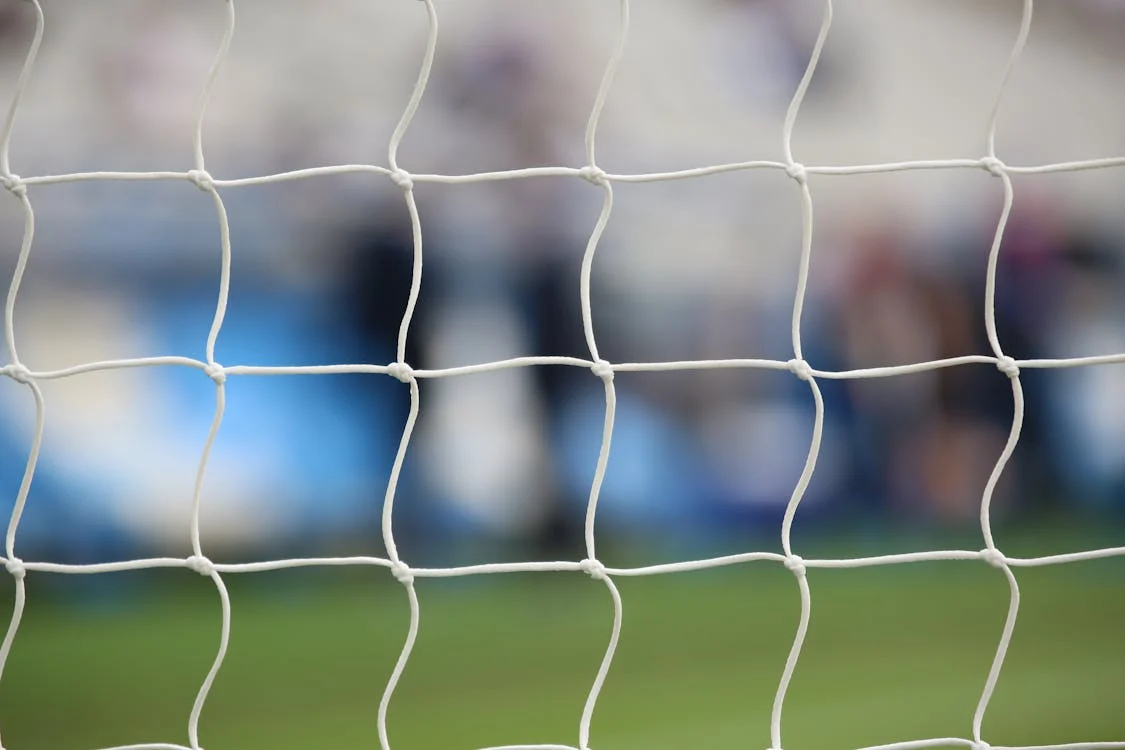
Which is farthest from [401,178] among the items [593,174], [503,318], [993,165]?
[503,318]

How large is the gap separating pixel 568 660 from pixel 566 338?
60cm

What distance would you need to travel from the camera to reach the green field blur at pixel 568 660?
3.60 feet

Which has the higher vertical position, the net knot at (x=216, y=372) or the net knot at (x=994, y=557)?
the net knot at (x=216, y=372)

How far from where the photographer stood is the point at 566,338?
1684 millimetres

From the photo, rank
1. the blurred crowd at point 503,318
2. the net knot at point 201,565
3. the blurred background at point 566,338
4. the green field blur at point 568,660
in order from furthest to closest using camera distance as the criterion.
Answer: the blurred crowd at point 503,318, the blurred background at point 566,338, the green field blur at point 568,660, the net knot at point 201,565

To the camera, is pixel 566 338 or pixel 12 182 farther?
pixel 566 338

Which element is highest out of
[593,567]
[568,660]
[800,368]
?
[800,368]

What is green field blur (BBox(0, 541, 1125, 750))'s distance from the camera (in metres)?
1.10

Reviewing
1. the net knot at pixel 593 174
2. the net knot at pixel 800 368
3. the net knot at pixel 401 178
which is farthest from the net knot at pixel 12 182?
the net knot at pixel 800 368

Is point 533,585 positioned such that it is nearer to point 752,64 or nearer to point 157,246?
point 157,246

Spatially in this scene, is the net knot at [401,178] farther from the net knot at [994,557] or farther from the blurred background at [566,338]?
the blurred background at [566,338]

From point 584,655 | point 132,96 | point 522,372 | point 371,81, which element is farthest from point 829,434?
point 132,96

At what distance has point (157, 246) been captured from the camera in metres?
1.63

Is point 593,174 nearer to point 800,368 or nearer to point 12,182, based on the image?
point 800,368
